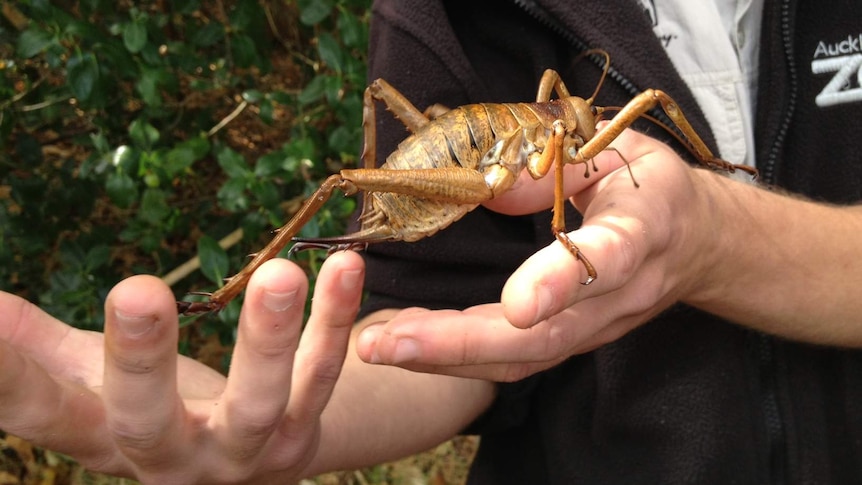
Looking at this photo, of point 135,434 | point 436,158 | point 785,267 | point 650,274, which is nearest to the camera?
point 135,434

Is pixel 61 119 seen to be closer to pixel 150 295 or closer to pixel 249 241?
pixel 249 241

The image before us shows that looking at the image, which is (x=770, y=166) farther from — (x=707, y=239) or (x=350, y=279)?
(x=350, y=279)

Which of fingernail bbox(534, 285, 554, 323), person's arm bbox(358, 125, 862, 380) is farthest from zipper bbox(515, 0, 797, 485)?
fingernail bbox(534, 285, 554, 323)

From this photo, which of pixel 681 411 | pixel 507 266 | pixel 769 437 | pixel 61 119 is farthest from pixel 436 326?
pixel 61 119

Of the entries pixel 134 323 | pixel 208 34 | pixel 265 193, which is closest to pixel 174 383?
pixel 134 323

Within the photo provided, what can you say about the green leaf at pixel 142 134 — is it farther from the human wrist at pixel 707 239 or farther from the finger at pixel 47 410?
the human wrist at pixel 707 239

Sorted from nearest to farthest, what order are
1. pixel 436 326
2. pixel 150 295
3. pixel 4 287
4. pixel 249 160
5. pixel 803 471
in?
pixel 150 295
pixel 436 326
pixel 803 471
pixel 4 287
pixel 249 160

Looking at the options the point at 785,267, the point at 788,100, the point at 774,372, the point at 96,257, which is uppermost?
the point at 788,100
